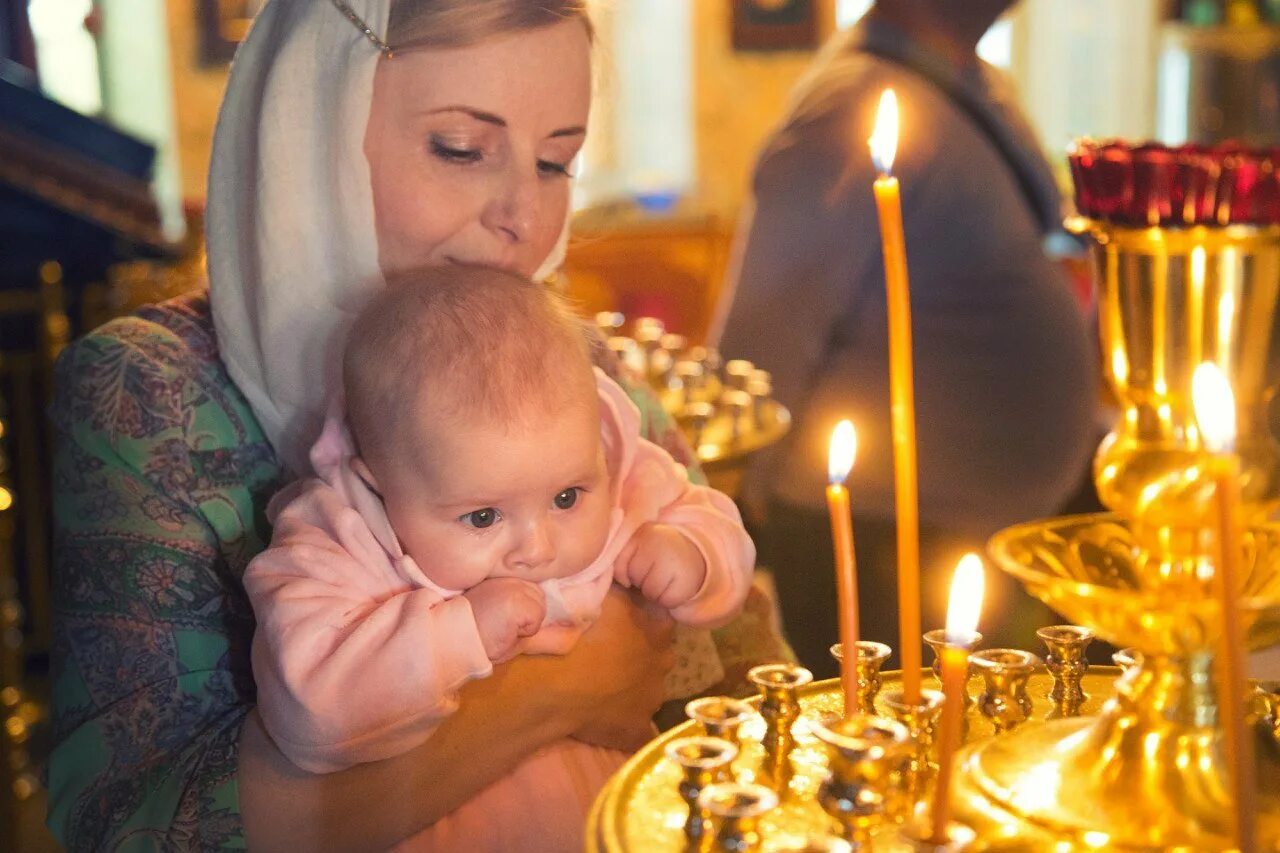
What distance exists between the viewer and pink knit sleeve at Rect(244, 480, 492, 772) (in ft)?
3.89

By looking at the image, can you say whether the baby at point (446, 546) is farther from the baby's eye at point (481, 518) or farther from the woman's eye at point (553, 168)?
the woman's eye at point (553, 168)

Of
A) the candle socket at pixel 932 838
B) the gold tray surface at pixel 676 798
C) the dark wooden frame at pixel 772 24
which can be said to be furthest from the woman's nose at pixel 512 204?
the dark wooden frame at pixel 772 24

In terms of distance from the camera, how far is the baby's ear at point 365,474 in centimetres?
136

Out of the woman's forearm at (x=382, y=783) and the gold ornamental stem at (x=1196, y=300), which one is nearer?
the gold ornamental stem at (x=1196, y=300)

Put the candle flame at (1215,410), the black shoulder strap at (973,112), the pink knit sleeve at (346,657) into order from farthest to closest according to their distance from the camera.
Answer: the black shoulder strap at (973,112)
the pink knit sleeve at (346,657)
the candle flame at (1215,410)

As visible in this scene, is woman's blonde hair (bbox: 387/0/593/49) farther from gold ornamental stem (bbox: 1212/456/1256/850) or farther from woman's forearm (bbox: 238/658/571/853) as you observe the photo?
gold ornamental stem (bbox: 1212/456/1256/850)

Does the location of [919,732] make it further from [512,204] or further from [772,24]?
[772,24]

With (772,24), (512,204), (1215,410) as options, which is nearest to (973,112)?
(512,204)

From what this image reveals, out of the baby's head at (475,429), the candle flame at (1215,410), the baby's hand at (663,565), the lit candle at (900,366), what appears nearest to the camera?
the candle flame at (1215,410)

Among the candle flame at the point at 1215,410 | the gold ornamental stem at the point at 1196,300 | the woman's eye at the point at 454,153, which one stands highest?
the woman's eye at the point at 454,153

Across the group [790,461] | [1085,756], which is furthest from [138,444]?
[790,461]

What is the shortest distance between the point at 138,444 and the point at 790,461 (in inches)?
69.5

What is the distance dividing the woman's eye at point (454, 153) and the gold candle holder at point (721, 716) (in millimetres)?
714

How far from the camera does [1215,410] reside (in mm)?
628
